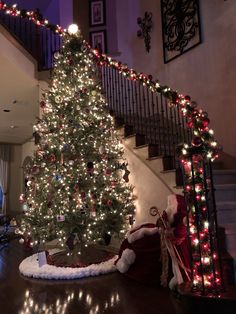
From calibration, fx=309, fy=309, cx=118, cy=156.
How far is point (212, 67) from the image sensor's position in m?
5.69

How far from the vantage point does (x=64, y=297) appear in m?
3.14

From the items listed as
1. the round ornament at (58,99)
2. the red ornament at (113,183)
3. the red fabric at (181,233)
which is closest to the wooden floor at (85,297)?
the red fabric at (181,233)

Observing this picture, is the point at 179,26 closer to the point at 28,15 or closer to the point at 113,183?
the point at 28,15

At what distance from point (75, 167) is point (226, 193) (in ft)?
6.71

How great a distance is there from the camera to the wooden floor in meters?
2.80

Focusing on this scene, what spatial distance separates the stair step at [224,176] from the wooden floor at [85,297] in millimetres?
1779

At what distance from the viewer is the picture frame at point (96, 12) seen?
8141mm

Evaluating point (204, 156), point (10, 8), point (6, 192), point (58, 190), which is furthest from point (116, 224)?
point (6, 192)

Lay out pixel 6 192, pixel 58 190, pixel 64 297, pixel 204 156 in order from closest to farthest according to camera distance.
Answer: pixel 204 156 → pixel 64 297 → pixel 58 190 → pixel 6 192

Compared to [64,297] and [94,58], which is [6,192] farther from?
[64,297]

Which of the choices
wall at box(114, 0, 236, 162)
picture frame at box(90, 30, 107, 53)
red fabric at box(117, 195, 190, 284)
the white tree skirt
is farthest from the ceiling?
red fabric at box(117, 195, 190, 284)

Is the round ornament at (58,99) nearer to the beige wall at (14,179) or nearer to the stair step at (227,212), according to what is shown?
the stair step at (227,212)

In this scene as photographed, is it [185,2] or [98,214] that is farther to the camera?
[185,2]

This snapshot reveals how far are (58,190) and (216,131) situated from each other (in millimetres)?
3015
